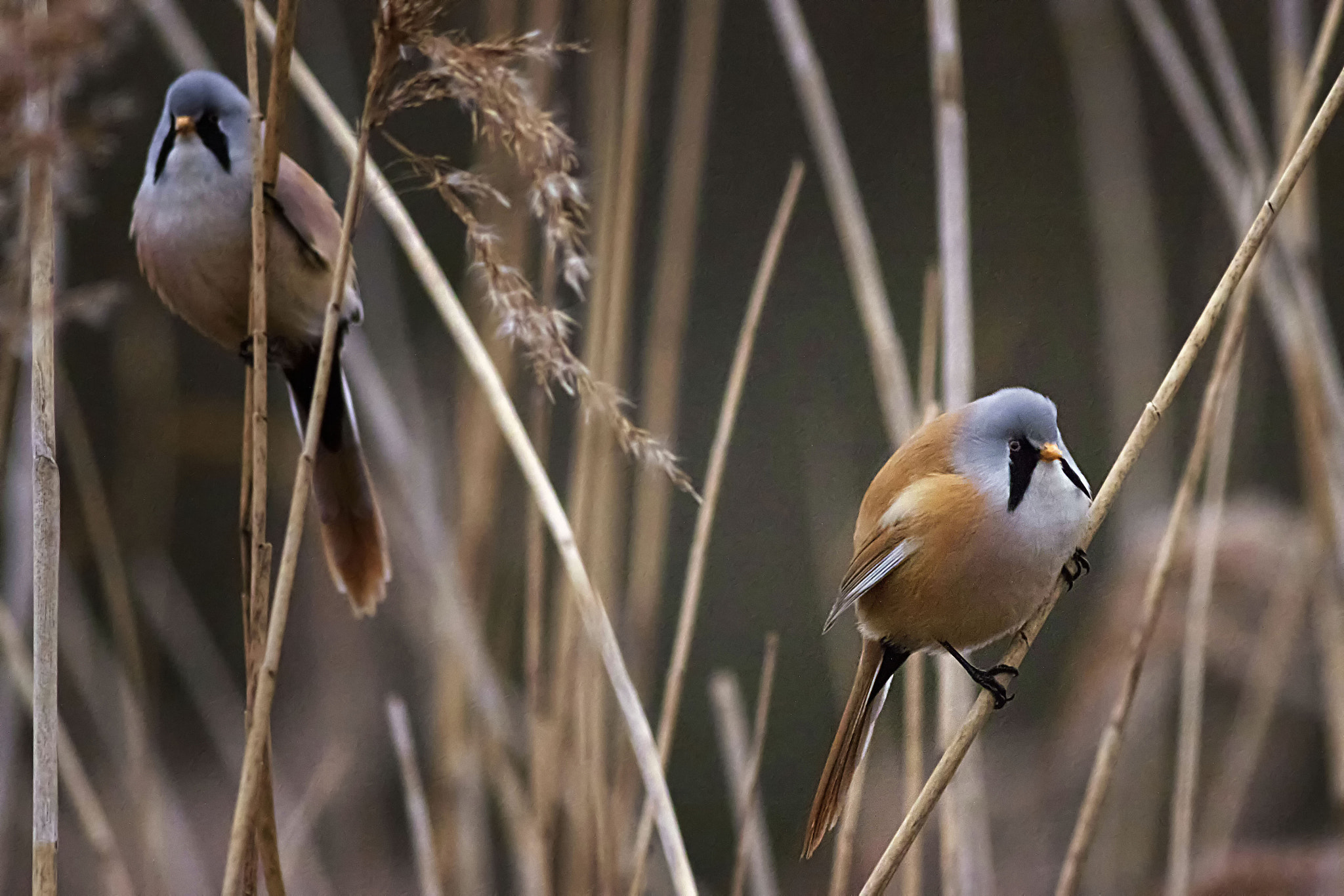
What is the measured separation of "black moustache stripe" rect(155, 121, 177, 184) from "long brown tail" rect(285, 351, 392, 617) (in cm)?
25

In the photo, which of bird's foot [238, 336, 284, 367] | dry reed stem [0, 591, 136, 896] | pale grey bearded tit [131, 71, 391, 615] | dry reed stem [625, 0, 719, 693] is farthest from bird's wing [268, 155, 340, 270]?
dry reed stem [0, 591, 136, 896]

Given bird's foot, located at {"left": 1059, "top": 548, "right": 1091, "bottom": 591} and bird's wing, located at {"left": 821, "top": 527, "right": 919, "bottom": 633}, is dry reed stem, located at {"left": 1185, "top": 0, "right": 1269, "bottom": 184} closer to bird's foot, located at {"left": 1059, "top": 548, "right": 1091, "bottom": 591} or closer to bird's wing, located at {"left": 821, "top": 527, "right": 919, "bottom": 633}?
bird's foot, located at {"left": 1059, "top": 548, "right": 1091, "bottom": 591}

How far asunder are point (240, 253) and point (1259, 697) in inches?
59.3

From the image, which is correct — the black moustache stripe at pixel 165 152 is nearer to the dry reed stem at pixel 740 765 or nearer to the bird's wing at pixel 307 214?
the bird's wing at pixel 307 214

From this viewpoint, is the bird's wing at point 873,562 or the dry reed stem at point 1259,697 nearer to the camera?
Result: the bird's wing at point 873,562

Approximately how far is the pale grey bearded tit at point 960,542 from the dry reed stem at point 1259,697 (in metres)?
0.58

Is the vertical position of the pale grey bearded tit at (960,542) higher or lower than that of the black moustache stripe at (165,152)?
lower

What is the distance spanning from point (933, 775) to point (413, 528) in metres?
1.39

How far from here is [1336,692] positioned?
1780 millimetres

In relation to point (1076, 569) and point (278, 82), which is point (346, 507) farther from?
point (1076, 569)

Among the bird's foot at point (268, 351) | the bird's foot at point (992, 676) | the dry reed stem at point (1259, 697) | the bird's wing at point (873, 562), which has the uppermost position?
the bird's foot at point (268, 351)

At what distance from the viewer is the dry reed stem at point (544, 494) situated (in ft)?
4.09

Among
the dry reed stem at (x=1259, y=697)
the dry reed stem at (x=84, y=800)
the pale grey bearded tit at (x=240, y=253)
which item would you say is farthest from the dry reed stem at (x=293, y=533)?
the dry reed stem at (x=1259, y=697)

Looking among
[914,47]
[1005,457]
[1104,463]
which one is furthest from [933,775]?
[914,47]
